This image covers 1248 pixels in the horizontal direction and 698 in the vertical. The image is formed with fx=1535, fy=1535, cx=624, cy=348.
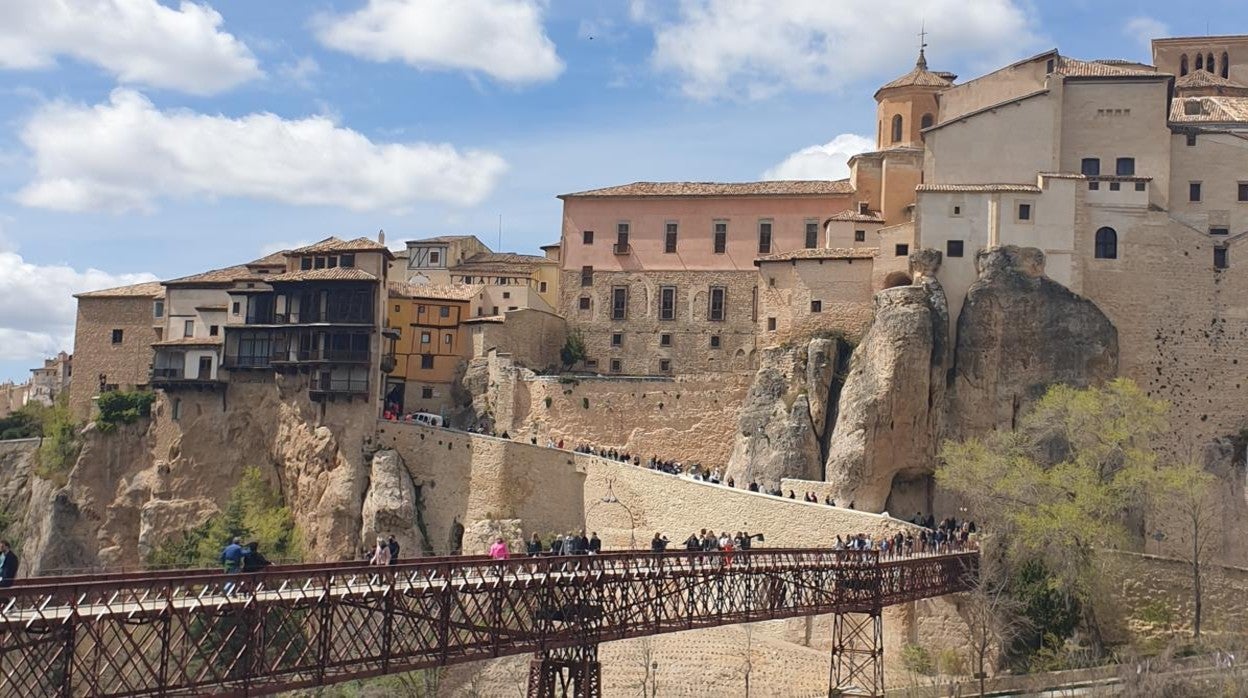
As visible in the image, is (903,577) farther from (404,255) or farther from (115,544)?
(404,255)

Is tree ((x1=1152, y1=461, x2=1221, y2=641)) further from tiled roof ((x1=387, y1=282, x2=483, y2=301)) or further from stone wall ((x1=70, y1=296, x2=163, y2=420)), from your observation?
stone wall ((x1=70, y1=296, x2=163, y2=420))

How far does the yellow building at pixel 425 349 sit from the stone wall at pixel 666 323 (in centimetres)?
Result: 549

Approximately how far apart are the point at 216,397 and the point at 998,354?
32053mm

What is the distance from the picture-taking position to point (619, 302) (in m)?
68.8

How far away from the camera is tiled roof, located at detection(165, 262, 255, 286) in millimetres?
66562

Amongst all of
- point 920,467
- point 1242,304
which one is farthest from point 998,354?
point 1242,304

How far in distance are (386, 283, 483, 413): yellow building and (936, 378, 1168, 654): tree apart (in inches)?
917

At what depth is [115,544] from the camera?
64562 millimetres

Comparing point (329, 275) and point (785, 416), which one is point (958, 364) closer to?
point (785, 416)

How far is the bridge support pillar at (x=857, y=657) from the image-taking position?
40.2 meters

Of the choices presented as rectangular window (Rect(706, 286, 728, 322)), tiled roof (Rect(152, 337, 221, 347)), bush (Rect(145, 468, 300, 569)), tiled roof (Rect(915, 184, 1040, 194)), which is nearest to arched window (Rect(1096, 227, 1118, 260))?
tiled roof (Rect(915, 184, 1040, 194))

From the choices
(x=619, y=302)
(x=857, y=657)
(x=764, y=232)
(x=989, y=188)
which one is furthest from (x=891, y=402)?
(x=619, y=302)

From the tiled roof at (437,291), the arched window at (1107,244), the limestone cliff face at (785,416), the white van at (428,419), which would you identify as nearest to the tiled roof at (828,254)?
the limestone cliff face at (785,416)

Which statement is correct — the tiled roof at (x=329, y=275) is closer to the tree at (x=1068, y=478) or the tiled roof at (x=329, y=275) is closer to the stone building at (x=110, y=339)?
the stone building at (x=110, y=339)
